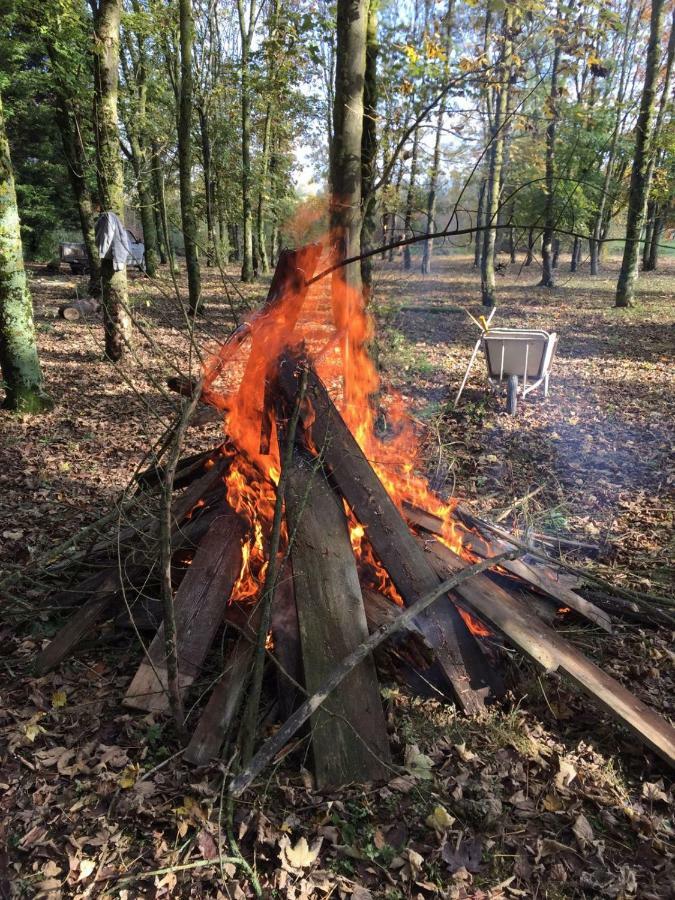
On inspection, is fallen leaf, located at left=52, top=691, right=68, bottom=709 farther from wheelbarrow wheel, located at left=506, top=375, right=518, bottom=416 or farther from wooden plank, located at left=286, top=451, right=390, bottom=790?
wheelbarrow wheel, located at left=506, top=375, right=518, bottom=416

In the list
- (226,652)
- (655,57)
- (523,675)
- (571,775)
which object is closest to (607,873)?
(571,775)

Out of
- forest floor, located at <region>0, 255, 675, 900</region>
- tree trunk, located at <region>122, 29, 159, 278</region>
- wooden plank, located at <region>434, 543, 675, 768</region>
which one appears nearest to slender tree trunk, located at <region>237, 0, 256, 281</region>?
tree trunk, located at <region>122, 29, 159, 278</region>

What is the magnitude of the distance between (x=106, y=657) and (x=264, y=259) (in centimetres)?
2676

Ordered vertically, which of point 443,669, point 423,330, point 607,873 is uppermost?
point 423,330

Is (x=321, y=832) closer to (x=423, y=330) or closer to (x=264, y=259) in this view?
(x=423, y=330)

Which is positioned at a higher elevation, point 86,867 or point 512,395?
point 512,395

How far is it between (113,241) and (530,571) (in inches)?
319

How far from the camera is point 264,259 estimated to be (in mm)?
27609

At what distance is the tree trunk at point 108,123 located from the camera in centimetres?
834

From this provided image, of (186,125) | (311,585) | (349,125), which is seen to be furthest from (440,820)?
(186,125)

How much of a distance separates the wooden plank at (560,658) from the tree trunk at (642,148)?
1162 cm

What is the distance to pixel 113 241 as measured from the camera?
8.66 m

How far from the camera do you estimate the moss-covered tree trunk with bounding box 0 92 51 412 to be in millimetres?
6394

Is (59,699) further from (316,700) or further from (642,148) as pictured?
(642,148)
